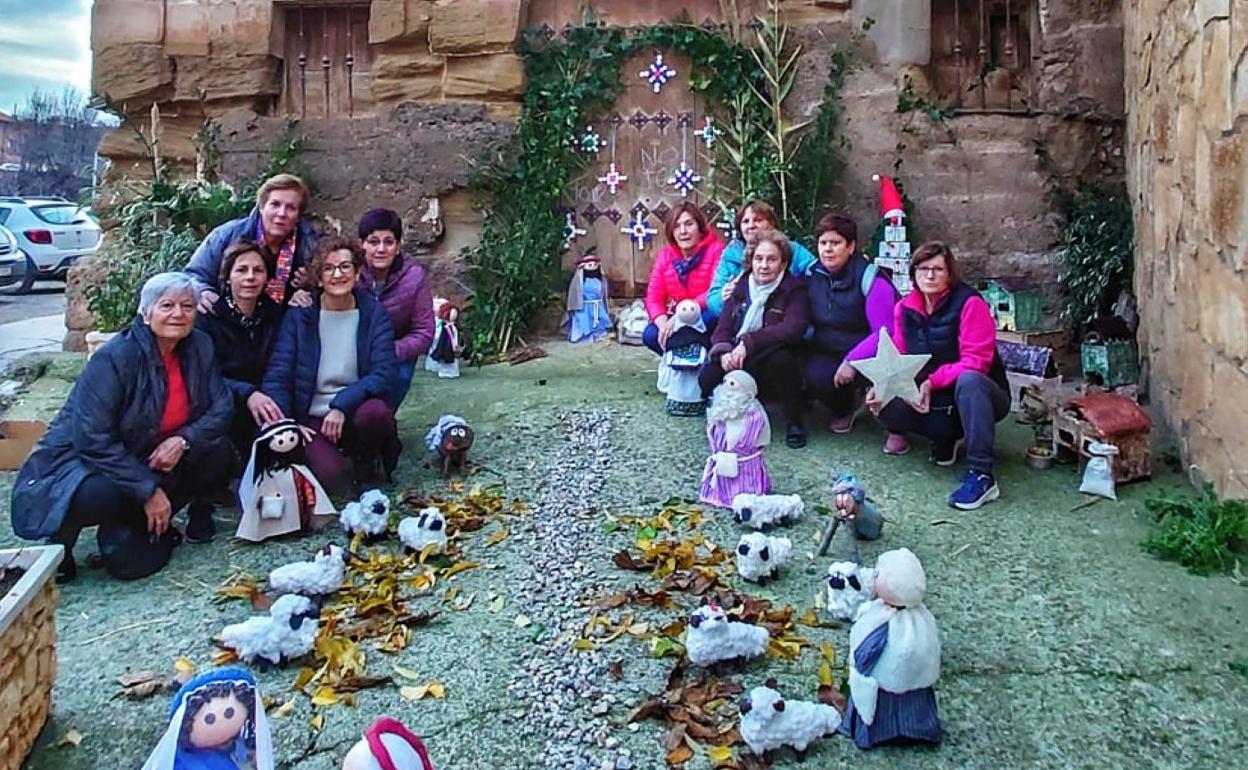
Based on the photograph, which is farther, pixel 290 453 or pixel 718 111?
pixel 718 111

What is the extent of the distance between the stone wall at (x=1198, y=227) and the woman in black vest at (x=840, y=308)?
1233 mm

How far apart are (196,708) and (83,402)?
71.8 inches

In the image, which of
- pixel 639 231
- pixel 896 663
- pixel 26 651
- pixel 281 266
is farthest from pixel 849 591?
pixel 639 231

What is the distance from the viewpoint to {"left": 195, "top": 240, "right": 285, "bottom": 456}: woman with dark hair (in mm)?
4008

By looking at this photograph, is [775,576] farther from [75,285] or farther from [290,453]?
[75,285]

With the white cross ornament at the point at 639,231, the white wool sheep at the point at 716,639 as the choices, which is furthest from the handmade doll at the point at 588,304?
the white wool sheep at the point at 716,639

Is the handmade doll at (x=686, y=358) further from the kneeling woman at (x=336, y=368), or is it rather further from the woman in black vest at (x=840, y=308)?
the kneeling woman at (x=336, y=368)

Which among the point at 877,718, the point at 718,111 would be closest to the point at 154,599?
the point at 877,718

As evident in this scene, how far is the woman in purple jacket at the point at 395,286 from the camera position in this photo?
4539mm

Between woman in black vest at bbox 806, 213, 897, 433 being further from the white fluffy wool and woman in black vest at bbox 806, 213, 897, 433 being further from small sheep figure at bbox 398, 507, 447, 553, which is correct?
the white fluffy wool

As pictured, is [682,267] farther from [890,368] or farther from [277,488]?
[277,488]

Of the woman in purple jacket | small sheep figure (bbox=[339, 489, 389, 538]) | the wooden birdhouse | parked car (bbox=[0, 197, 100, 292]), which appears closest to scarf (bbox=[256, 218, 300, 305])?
the woman in purple jacket

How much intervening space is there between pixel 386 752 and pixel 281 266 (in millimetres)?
2967

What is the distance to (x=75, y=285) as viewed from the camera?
7.16 meters
